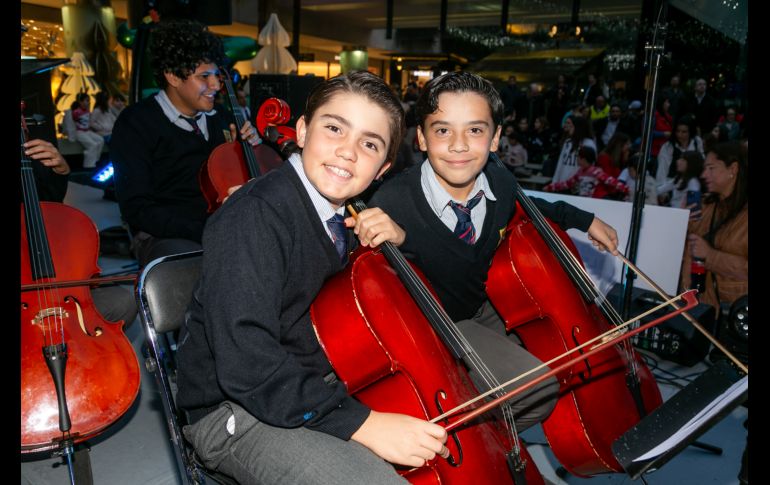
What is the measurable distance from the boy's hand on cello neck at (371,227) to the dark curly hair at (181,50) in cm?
136

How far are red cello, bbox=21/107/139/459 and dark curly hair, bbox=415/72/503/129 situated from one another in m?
1.16

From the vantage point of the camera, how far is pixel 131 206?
219cm

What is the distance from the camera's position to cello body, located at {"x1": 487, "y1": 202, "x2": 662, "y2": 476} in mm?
1490

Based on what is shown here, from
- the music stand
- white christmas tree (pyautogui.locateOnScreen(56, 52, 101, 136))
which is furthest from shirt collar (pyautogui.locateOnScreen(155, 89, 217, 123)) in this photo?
white christmas tree (pyautogui.locateOnScreen(56, 52, 101, 136))

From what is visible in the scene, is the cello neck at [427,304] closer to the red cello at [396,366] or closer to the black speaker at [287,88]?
the red cello at [396,366]

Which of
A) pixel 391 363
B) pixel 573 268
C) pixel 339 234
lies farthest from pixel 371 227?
pixel 573 268

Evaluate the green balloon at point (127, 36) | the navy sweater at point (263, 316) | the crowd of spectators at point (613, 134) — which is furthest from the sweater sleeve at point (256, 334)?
the green balloon at point (127, 36)

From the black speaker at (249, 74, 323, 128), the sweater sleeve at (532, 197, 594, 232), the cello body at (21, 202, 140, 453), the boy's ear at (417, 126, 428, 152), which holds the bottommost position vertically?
the cello body at (21, 202, 140, 453)

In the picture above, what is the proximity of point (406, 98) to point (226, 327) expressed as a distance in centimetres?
947

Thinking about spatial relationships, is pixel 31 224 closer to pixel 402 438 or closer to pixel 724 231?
pixel 402 438

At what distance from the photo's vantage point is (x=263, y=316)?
102 centimetres

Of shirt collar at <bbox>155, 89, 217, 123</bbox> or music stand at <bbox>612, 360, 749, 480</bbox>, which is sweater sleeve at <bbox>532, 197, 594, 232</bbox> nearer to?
music stand at <bbox>612, 360, 749, 480</bbox>
